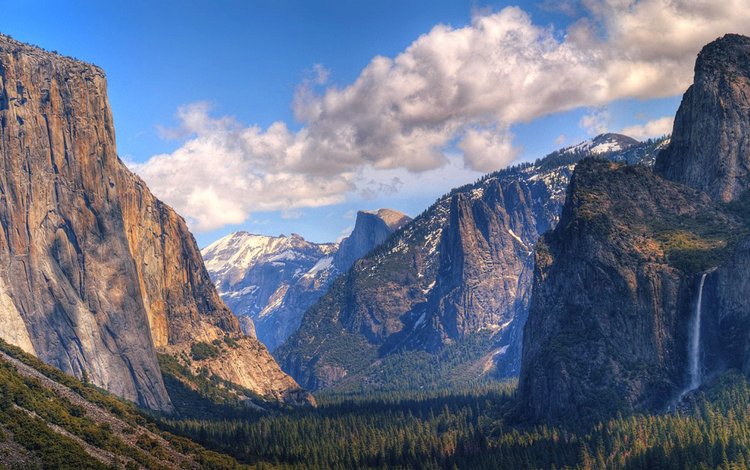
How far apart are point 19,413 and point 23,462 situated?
20830 mm

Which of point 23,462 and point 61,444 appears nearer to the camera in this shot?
point 23,462

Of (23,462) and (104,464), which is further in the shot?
(104,464)

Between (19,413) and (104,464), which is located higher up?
(19,413)

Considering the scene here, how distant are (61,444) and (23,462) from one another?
46.5 feet

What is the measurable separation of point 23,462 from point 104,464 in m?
18.7

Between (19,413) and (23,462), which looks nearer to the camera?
(23,462)

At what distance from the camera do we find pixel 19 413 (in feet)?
631

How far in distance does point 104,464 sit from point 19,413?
20.0 meters

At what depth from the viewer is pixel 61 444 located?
18750 cm

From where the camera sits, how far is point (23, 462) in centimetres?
17350

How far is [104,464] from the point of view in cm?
18875
